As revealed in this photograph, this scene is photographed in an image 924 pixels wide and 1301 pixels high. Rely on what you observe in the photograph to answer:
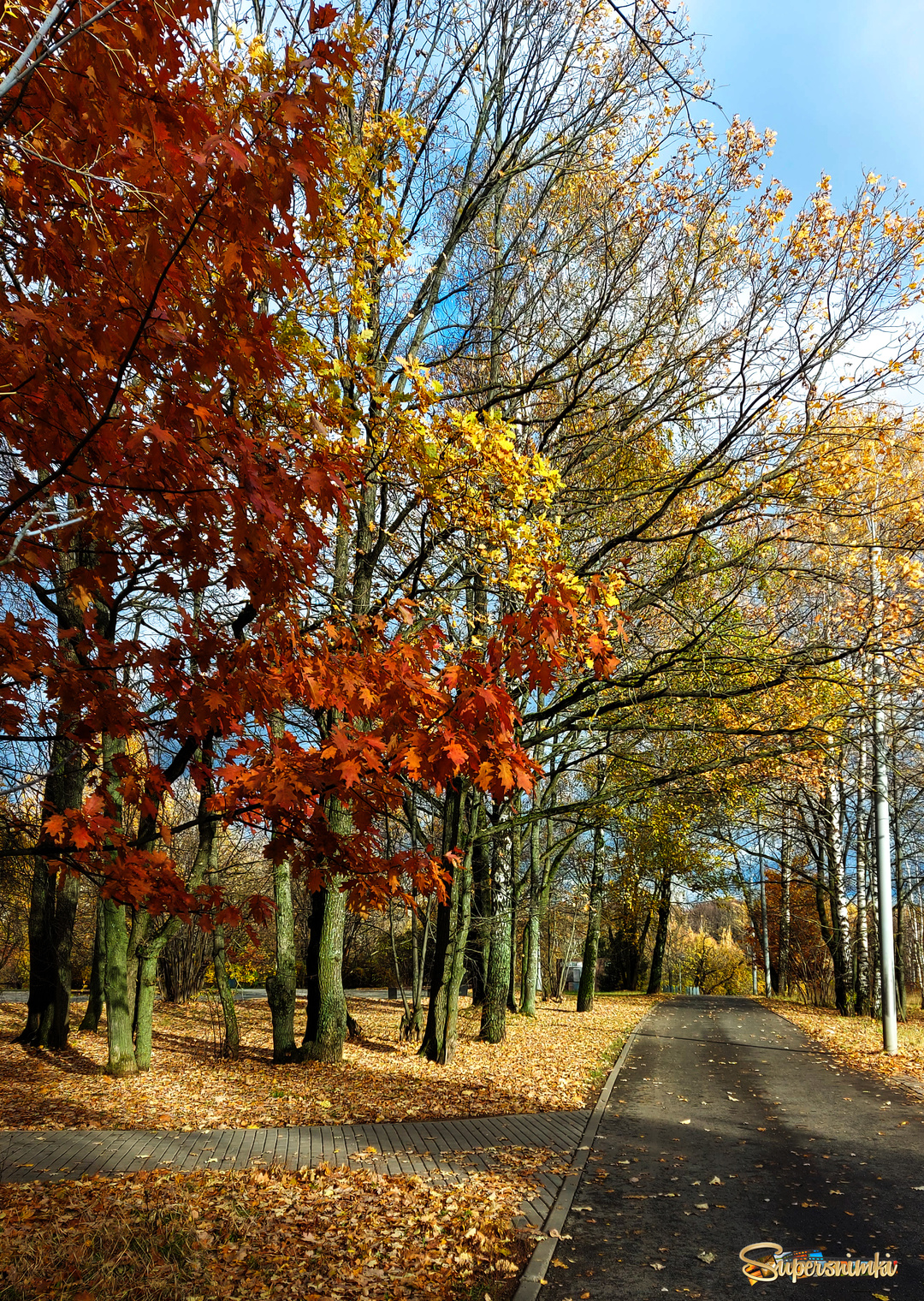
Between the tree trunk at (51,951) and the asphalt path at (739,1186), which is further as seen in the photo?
the tree trunk at (51,951)

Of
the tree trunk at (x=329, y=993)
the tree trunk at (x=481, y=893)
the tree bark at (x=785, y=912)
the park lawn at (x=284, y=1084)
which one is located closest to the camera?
the park lawn at (x=284, y=1084)

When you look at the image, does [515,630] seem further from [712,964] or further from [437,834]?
[712,964]

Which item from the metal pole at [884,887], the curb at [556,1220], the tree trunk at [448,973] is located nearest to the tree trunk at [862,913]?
the metal pole at [884,887]

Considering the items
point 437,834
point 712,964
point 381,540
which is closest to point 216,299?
point 381,540

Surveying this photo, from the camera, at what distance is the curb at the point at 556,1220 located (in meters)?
4.66

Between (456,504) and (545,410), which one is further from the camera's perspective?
(545,410)

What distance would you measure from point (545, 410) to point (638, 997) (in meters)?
25.6

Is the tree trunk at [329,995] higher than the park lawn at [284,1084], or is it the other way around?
the tree trunk at [329,995]

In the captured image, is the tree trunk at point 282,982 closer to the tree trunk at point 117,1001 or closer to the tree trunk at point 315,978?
the tree trunk at point 315,978

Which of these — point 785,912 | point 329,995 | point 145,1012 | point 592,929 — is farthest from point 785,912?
point 145,1012

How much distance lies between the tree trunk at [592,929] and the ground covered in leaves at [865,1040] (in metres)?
5.29

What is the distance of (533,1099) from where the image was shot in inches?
398

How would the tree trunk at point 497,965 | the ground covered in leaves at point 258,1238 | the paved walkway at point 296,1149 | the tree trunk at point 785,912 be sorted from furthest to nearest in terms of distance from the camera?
1. the tree trunk at point 785,912
2. the tree trunk at point 497,965
3. the paved walkway at point 296,1149
4. the ground covered in leaves at point 258,1238

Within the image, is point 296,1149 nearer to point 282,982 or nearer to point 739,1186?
point 739,1186
